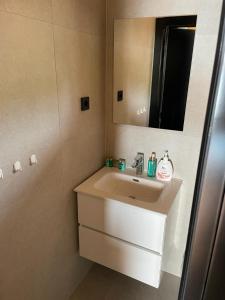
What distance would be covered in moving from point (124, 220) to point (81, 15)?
46.8 inches

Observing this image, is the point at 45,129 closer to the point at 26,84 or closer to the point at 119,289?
the point at 26,84

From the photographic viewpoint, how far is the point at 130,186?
5.39 ft

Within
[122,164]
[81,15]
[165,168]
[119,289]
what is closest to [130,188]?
[122,164]

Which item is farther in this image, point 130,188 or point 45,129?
point 130,188

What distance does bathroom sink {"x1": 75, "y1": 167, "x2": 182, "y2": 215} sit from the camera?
1.37 meters

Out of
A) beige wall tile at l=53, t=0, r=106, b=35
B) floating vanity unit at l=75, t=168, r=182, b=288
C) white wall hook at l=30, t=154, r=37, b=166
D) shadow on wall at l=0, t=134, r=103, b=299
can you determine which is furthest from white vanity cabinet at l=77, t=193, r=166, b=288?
beige wall tile at l=53, t=0, r=106, b=35

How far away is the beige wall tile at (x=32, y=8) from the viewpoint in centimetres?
88

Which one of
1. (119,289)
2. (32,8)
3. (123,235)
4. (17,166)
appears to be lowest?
(119,289)

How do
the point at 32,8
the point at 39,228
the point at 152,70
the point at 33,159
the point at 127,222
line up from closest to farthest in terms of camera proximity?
the point at 32,8
the point at 33,159
the point at 39,228
the point at 127,222
the point at 152,70

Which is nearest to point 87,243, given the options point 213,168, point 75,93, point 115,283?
point 115,283

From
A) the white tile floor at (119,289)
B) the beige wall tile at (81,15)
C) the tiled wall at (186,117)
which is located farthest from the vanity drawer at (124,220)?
the beige wall tile at (81,15)

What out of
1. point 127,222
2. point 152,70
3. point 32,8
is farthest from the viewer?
point 152,70

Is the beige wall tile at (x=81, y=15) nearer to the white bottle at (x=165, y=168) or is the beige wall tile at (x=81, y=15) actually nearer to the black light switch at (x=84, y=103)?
the black light switch at (x=84, y=103)

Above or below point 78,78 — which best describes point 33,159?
below
